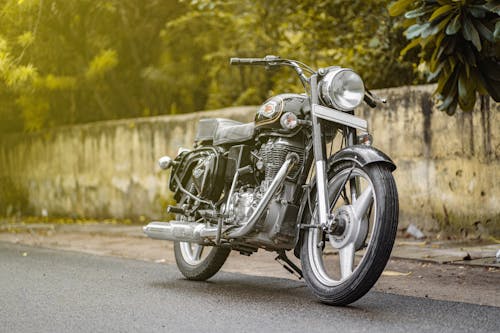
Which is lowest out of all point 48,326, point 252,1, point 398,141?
point 48,326

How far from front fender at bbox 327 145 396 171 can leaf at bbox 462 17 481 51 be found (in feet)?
5.88

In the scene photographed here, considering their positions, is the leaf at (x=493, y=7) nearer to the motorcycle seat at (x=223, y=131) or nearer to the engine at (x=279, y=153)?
the engine at (x=279, y=153)

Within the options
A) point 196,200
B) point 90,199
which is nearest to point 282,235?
point 196,200

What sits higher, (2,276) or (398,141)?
(398,141)

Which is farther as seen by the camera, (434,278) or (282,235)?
(434,278)

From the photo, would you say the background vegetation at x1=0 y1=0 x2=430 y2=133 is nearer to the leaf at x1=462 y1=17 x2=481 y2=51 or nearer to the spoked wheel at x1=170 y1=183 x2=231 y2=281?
the leaf at x1=462 y1=17 x2=481 y2=51

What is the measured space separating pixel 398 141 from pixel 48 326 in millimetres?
4943

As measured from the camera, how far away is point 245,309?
4.79 meters

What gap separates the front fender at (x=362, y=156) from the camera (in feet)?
14.9

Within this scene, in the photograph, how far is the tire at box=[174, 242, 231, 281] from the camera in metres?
5.96

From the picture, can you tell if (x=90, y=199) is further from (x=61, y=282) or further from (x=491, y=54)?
(x=491, y=54)

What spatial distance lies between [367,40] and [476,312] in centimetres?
618

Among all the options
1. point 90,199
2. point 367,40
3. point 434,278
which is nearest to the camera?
point 434,278

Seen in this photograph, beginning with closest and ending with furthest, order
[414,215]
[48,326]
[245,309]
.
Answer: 1. [48,326]
2. [245,309]
3. [414,215]
